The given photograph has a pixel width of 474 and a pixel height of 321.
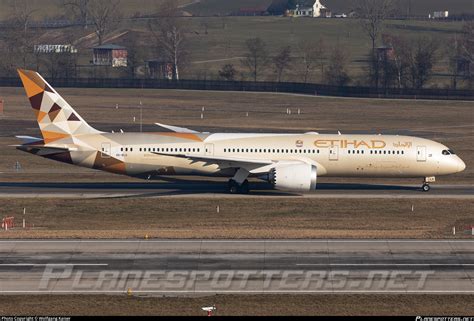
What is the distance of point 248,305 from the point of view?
35438 millimetres

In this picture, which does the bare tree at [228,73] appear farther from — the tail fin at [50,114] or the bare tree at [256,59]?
the tail fin at [50,114]

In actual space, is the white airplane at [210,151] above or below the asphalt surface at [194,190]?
above

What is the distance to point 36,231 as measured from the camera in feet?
163

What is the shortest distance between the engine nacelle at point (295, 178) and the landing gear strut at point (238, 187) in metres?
2.09

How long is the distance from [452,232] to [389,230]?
3.36 metres

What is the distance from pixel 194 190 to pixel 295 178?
7.60 meters

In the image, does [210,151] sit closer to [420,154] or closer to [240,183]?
[240,183]

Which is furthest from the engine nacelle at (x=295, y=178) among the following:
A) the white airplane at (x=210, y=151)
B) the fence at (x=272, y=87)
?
the fence at (x=272, y=87)

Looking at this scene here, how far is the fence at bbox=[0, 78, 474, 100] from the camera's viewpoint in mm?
141375

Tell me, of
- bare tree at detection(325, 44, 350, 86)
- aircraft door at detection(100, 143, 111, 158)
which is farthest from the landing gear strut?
bare tree at detection(325, 44, 350, 86)

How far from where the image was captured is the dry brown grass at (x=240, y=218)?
49.4 metres

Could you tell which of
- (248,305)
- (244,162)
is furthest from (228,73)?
(248,305)

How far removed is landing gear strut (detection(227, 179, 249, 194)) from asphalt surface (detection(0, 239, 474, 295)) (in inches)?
597

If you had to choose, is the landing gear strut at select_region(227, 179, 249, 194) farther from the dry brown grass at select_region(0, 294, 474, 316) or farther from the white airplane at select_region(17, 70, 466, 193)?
the dry brown grass at select_region(0, 294, 474, 316)
